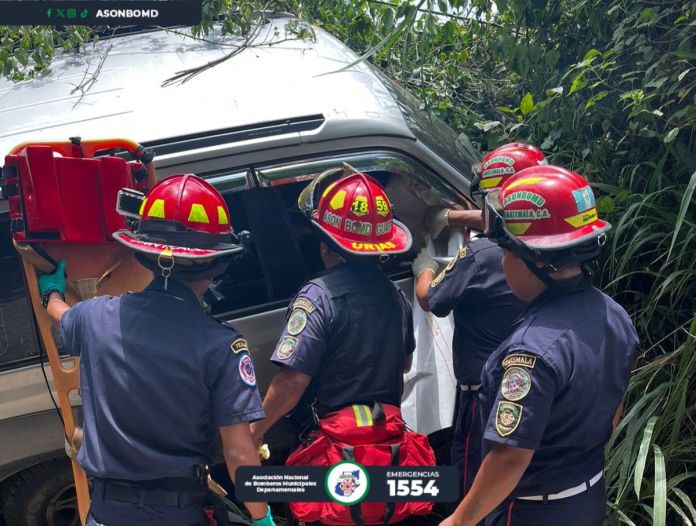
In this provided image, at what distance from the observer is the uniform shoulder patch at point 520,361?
Result: 201 centimetres

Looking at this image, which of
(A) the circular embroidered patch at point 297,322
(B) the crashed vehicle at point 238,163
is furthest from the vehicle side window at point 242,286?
(A) the circular embroidered patch at point 297,322

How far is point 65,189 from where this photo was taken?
256cm

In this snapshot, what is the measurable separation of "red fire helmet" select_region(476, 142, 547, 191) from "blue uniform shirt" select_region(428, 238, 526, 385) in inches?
11.9

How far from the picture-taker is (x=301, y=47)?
12.6 feet

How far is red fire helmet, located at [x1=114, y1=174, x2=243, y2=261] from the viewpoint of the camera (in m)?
2.22

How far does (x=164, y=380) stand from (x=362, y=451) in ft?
2.31

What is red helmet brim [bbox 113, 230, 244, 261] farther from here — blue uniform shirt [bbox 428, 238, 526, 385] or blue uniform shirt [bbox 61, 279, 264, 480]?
blue uniform shirt [bbox 428, 238, 526, 385]

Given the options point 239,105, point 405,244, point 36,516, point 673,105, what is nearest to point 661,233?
point 673,105

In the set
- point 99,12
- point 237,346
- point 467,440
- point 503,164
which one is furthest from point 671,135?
point 99,12

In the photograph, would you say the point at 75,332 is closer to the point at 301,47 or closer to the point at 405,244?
the point at 405,244

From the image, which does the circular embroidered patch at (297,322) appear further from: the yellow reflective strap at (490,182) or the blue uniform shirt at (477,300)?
the yellow reflective strap at (490,182)

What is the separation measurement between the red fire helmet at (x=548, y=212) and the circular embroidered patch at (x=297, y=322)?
27.2 inches

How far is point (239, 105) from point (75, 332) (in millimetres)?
1237

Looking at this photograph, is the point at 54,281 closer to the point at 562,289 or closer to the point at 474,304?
the point at 474,304
